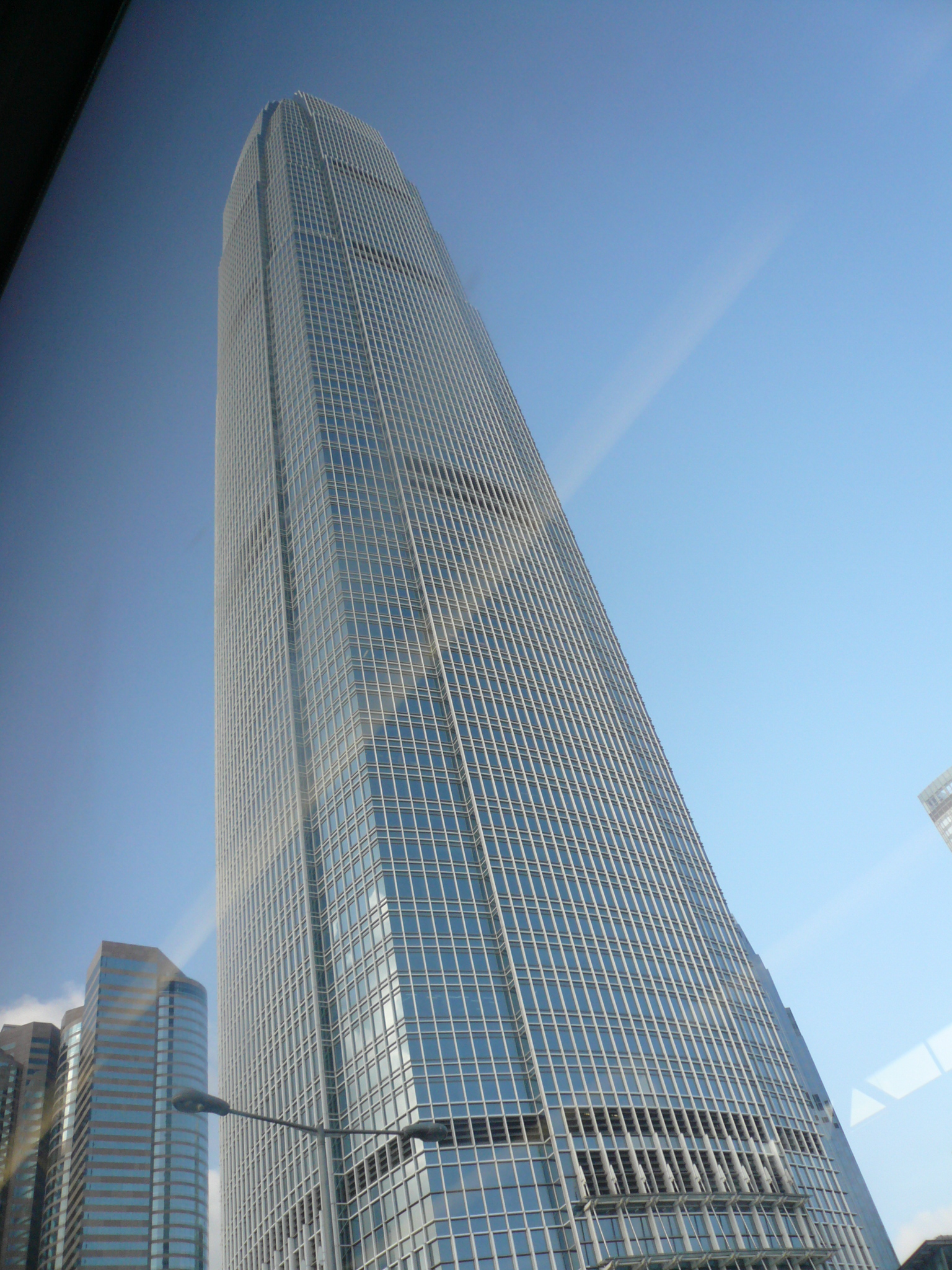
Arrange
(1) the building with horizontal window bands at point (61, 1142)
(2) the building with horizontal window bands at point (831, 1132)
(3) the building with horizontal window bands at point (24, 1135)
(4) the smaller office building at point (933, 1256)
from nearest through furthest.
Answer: (3) the building with horizontal window bands at point (24, 1135) < (4) the smaller office building at point (933, 1256) < (1) the building with horizontal window bands at point (61, 1142) < (2) the building with horizontal window bands at point (831, 1132)

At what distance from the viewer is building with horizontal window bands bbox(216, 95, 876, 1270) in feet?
128

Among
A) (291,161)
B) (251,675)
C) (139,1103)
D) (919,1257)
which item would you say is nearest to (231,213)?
(291,161)

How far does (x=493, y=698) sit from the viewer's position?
5575cm

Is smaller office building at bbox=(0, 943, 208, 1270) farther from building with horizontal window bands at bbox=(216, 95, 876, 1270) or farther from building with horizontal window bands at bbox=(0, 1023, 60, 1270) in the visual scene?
building with horizontal window bands at bbox=(216, 95, 876, 1270)

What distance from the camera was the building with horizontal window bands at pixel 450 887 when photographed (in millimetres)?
39031

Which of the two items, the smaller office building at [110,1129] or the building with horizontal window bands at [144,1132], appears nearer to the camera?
the smaller office building at [110,1129]

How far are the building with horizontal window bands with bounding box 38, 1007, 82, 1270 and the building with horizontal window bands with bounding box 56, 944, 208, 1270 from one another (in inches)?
254

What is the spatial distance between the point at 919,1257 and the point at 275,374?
73.3 meters

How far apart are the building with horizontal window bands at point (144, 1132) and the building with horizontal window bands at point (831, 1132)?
31812 millimetres

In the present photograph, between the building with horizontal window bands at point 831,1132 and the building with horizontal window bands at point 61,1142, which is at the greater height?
the building with horizontal window bands at point 831,1132

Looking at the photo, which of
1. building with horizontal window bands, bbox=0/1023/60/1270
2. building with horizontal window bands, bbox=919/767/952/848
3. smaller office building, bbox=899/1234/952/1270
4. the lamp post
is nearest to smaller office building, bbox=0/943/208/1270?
building with horizontal window bands, bbox=0/1023/60/1270

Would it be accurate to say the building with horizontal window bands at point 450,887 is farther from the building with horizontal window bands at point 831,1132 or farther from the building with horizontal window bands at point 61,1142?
the building with horizontal window bands at point 61,1142

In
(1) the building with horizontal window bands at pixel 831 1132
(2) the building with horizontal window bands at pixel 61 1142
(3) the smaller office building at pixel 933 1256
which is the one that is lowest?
(3) the smaller office building at pixel 933 1256

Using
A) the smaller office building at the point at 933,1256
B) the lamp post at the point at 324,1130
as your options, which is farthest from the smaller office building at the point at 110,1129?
the smaller office building at the point at 933,1256
